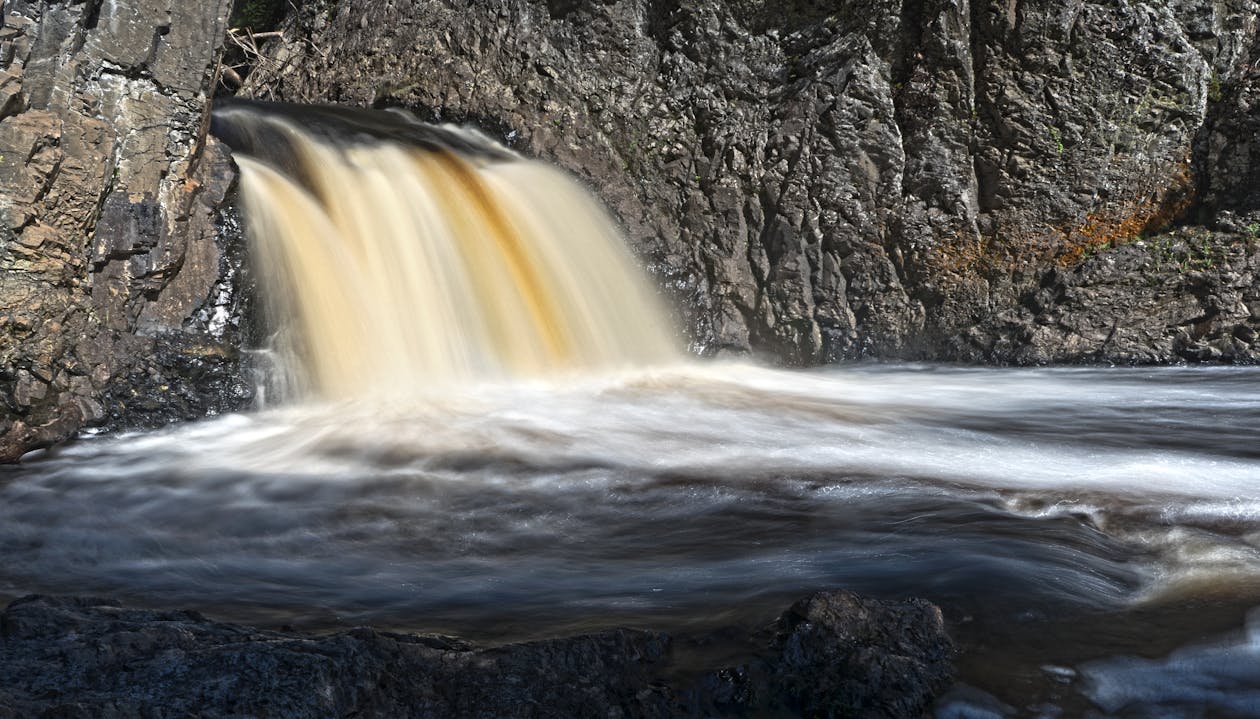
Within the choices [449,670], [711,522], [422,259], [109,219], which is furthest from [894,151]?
[449,670]

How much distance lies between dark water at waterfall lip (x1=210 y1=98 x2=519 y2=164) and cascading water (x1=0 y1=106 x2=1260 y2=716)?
39 millimetres

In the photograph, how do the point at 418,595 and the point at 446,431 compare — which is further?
the point at 446,431

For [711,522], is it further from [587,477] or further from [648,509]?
[587,477]

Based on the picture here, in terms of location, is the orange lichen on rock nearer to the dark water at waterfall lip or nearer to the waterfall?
the waterfall

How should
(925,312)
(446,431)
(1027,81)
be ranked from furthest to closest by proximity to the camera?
1. (925,312)
2. (1027,81)
3. (446,431)

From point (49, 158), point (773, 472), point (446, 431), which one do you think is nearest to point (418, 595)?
point (773, 472)

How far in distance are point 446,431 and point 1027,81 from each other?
4.98 metres

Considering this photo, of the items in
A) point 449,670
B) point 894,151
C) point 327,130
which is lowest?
point 449,670

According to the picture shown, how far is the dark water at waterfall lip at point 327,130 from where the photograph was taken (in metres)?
6.57

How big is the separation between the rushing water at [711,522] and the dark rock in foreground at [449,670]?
0.20 m

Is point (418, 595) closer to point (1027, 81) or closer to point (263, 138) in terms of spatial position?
point (263, 138)

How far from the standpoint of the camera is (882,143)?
774cm

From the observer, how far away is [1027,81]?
7445mm

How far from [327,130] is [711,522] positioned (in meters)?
4.74
